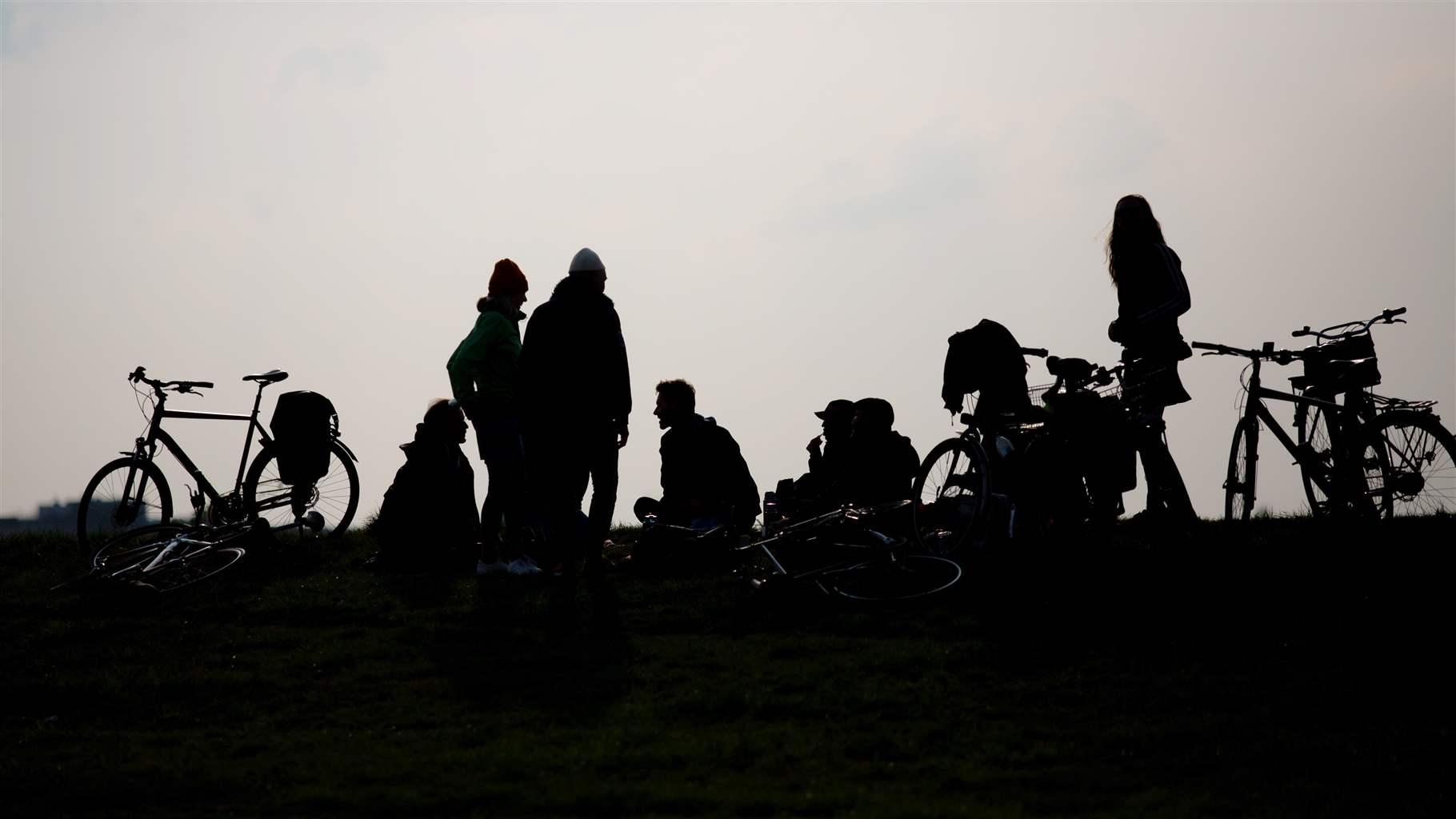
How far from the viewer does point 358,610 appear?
439 inches

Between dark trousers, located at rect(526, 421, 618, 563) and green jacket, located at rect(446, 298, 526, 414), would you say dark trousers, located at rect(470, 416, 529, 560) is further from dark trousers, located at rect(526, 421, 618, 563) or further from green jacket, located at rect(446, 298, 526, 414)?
dark trousers, located at rect(526, 421, 618, 563)

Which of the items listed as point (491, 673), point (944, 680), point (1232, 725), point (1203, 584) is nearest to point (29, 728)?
point (491, 673)

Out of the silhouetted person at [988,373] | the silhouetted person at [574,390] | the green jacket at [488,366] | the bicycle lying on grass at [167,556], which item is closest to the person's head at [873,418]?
the silhouetted person at [988,373]

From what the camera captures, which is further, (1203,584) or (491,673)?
(1203,584)

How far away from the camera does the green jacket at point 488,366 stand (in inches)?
473

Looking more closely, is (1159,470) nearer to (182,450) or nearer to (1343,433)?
(1343,433)

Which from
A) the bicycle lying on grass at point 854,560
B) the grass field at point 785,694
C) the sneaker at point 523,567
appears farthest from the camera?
the sneaker at point 523,567

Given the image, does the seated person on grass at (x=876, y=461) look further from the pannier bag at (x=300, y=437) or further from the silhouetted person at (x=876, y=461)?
the pannier bag at (x=300, y=437)

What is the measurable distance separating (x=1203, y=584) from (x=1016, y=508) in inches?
49.0

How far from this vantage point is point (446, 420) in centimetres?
1309

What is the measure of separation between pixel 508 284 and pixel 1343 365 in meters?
5.77

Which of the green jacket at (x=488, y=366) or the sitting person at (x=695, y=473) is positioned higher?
the green jacket at (x=488, y=366)

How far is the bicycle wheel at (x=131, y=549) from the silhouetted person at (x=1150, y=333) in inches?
275

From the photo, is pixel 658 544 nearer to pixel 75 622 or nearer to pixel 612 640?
pixel 612 640
